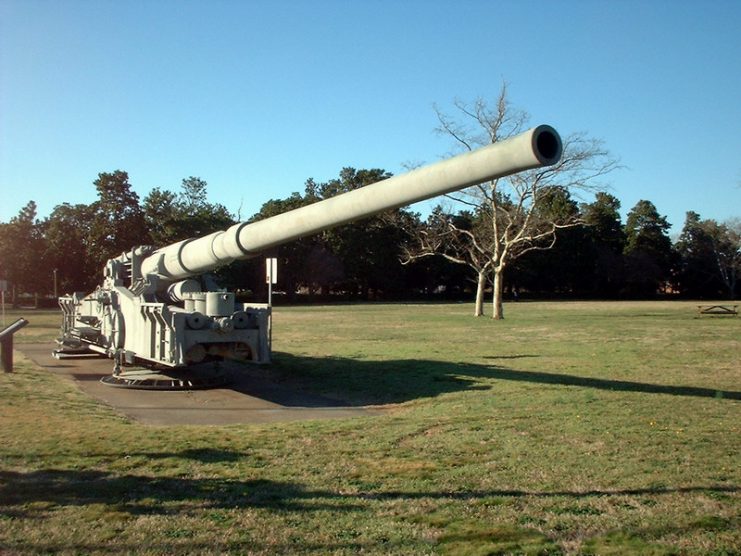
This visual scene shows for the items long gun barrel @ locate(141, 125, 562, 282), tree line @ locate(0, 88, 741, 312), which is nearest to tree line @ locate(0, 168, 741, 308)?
tree line @ locate(0, 88, 741, 312)

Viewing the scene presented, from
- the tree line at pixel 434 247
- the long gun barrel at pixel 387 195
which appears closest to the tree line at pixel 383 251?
the tree line at pixel 434 247

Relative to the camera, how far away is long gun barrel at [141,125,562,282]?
5.26 metres

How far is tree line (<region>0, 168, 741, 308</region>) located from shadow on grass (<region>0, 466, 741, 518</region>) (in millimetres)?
29935

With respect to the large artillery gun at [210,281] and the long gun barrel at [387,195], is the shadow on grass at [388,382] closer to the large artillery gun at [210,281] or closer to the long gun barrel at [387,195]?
the large artillery gun at [210,281]

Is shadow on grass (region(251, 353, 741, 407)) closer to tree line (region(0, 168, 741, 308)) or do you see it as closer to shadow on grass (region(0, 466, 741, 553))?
shadow on grass (region(0, 466, 741, 553))

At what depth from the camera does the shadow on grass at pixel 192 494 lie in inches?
202

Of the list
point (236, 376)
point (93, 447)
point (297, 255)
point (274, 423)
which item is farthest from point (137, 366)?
point (297, 255)

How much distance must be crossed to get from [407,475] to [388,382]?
7.11 m

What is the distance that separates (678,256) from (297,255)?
156 feet

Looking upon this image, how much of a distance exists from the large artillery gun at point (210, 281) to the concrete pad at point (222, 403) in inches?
22.5

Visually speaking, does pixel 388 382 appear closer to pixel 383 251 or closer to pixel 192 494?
pixel 192 494

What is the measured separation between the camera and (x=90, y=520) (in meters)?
4.82

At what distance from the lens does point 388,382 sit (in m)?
13.2

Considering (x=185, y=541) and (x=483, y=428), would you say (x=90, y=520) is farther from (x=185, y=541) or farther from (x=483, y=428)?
(x=483, y=428)
